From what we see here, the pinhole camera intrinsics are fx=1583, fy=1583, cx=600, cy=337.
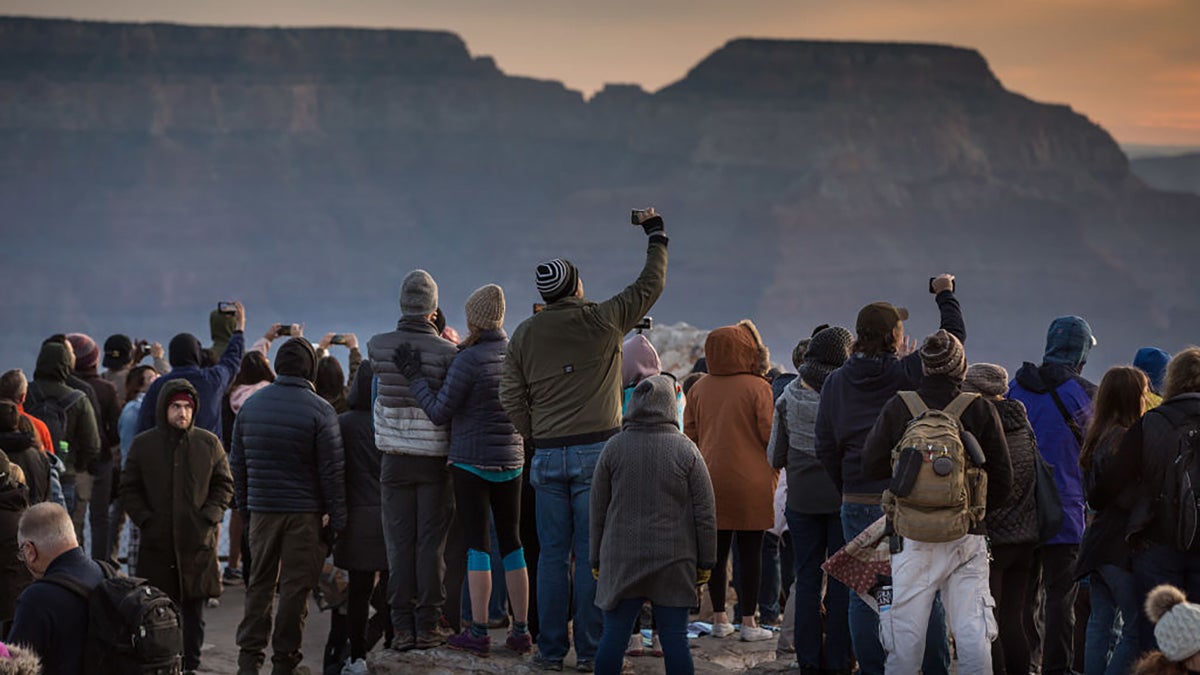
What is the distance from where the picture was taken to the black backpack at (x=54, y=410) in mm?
9109

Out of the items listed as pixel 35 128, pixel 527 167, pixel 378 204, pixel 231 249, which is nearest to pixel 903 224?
pixel 527 167

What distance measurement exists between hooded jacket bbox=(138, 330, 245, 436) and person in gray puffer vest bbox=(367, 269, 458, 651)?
86.9 inches

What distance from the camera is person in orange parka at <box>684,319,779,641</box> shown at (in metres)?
7.99

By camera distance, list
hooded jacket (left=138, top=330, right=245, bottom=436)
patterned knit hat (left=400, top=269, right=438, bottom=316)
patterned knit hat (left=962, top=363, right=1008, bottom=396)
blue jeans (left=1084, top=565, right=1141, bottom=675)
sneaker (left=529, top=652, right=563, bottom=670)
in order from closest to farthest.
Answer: blue jeans (left=1084, top=565, right=1141, bottom=675)
patterned knit hat (left=962, top=363, right=1008, bottom=396)
sneaker (left=529, top=652, right=563, bottom=670)
patterned knit hat (left=400, top=269, right=438, bottom=316)
hooded jacket (left=138, top=330, right=245, bottom=436)

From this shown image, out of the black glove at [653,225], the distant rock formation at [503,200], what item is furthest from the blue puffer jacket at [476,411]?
the distant rock formation at [503,200]

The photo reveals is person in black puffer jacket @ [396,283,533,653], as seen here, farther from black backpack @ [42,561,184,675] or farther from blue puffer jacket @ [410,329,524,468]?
black backpack @ [42,561,184,675]

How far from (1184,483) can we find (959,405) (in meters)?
0.86

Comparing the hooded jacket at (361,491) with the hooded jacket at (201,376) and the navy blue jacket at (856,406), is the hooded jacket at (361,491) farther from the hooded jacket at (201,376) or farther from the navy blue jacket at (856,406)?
the navy blue jacket at (856,406)

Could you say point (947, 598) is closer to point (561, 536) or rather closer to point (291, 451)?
point (561, 536)

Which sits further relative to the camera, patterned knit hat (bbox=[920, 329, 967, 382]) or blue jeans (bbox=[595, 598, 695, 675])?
blue jeans (bbox=[595, 598, 695, 675])

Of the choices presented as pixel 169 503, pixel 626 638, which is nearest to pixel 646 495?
pixel 626 638

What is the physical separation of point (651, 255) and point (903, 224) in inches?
6437

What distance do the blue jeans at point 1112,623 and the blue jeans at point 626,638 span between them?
5.41ft

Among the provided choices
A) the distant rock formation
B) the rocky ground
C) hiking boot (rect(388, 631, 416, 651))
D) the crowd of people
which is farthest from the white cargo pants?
the distant rock formation
